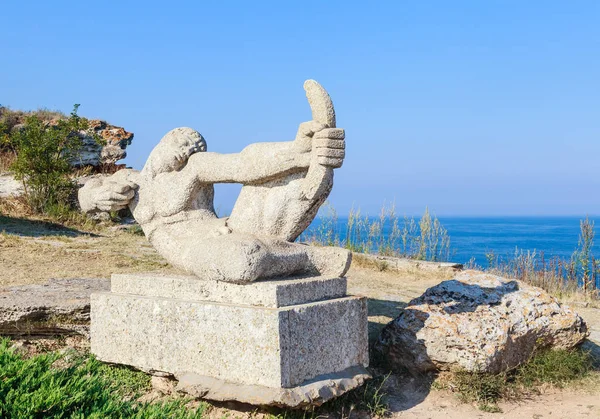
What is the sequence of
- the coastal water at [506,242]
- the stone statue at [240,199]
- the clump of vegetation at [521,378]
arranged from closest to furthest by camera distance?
1. the stone statue at [240,199]
2. the clump of vegetation at [521,378]
3. the coastal water at [506,242]

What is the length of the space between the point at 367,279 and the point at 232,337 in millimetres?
5442

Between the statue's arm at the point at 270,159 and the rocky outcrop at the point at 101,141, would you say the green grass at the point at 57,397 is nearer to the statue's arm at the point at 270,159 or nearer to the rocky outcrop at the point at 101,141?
the statue's arm at the point at 270,159

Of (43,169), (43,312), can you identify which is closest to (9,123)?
(43,169)

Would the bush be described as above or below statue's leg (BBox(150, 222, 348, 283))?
above

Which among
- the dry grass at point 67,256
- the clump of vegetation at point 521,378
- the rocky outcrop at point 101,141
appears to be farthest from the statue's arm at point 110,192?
the rocky outcrop at point 101,141

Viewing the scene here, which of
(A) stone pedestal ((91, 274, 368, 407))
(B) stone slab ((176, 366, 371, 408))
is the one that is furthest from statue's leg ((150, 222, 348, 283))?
(B) stone slab ((176, 366, 371, 408))

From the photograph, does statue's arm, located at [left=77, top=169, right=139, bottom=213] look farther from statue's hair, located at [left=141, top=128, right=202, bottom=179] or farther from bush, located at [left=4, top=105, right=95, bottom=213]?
bush, located at [left=4, top=105, right=95, bottom=213]

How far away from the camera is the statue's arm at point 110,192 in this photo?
462cm

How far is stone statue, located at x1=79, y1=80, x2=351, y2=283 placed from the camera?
3916 mm

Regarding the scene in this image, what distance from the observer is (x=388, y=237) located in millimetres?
12062

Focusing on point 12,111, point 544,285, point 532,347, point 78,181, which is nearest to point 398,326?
point 532,347

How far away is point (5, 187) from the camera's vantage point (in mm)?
12344

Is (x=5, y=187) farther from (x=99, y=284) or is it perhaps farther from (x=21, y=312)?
(x=21, y=312)

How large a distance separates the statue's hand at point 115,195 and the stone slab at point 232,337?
0.70 metres
